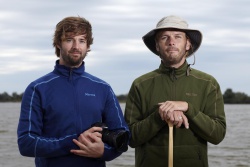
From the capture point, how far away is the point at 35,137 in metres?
3.98

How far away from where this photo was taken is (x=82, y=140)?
13.1 feet

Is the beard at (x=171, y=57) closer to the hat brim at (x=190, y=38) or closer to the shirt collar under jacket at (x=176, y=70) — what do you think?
the shirt collar under jacket at (x=176, y=70)

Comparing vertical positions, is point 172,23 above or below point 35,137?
above

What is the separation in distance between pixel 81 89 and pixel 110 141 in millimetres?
497

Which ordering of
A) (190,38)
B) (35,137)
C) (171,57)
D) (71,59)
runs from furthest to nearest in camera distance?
(190,38) → (171,57) → (71,59) → (35,137)

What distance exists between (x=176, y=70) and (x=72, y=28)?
A: 0.98 m

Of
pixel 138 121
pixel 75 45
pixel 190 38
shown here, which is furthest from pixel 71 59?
pixel 190 38

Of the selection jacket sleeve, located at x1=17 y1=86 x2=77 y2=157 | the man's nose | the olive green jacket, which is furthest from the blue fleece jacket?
the olive green jacket

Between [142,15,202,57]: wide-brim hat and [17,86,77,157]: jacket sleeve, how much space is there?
3.83 feet

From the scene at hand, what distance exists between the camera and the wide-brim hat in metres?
4.48

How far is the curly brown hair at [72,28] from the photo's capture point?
4109 mm

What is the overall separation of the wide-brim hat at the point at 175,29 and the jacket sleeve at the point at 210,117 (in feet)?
1.27

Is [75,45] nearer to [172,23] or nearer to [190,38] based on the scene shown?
[172,23]

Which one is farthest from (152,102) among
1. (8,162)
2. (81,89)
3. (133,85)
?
(8,162)
